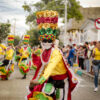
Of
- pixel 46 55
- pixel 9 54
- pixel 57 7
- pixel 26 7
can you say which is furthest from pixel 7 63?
pixel 26 7

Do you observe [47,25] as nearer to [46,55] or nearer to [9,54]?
[46,55]

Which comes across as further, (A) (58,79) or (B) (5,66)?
(B) (5,66)

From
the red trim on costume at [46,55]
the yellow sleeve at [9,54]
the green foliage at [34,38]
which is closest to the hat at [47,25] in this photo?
the red trim on costume at [46,55]

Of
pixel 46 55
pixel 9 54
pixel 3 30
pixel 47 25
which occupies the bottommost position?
pixel 9 54

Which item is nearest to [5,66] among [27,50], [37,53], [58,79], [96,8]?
[27,50]

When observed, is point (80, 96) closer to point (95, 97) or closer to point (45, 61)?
point (95, 97)

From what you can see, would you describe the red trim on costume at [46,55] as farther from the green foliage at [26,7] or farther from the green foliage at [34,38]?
the green foliage at [34,38]

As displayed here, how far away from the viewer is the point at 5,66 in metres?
11.2

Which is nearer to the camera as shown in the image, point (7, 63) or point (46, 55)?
point (46, 55)

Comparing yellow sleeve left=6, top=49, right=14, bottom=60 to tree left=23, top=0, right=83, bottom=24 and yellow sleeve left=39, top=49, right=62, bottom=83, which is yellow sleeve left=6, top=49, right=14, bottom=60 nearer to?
yellow sleeve left=39, top=49, right=62, bottom=83

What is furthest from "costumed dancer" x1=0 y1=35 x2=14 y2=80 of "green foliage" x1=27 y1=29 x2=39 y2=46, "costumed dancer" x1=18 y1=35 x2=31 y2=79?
"green foliage" x1=27 y1=29 x2=39 y2=46

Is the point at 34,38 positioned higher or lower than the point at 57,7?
lower

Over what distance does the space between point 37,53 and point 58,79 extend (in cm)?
882


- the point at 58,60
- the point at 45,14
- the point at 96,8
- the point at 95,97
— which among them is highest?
the point at 96,8
